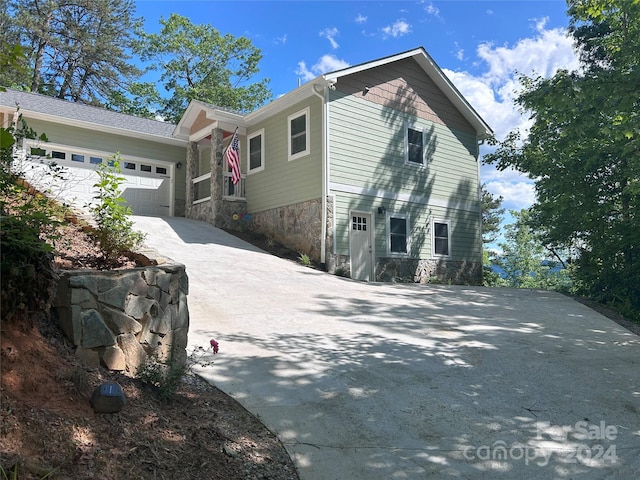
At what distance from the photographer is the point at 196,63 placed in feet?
98.9

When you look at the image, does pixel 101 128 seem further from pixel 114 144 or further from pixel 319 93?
pixel 319 93

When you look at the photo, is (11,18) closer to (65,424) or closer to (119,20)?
(119,20)

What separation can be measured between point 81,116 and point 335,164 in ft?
32.9

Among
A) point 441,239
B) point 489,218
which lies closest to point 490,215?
point 489,218

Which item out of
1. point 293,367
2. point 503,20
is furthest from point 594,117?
point 503,20

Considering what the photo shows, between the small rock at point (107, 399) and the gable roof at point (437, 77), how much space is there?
10.8 metres

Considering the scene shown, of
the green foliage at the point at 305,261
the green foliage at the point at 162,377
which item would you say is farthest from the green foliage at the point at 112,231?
the green foliage at the point at 305,261

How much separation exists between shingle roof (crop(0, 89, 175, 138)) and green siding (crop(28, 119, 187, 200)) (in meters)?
0.38

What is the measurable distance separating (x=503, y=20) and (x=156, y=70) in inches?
943

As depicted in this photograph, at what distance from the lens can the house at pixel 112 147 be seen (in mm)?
14992

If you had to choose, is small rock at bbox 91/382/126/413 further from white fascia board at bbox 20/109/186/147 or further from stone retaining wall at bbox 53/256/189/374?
white fascia board at bbox 20/109/186/147

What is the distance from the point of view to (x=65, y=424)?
98.8 inches

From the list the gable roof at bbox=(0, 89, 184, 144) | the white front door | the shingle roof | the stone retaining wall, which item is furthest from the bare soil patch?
the shingle roof

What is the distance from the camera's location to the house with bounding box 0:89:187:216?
49.2ft
